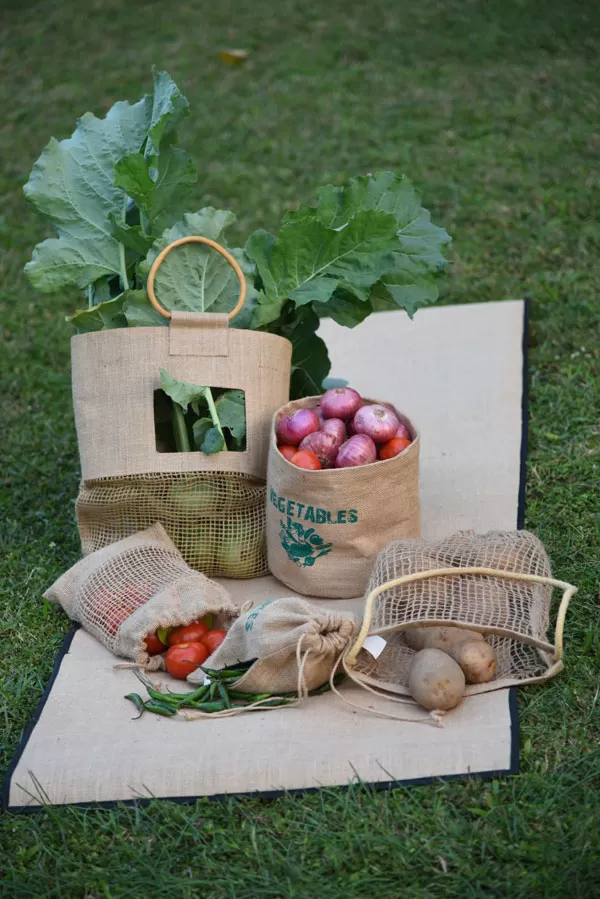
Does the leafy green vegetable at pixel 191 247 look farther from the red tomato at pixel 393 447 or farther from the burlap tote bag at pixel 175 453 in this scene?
the red tomato at pixel 393 447

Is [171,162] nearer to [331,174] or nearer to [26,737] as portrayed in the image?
[26,737]

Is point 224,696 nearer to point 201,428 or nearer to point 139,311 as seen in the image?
point 201,428

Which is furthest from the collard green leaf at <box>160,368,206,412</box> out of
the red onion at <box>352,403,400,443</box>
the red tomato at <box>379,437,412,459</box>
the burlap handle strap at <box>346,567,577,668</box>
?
the burlap handle strap at <box>346,567,577,668</box>

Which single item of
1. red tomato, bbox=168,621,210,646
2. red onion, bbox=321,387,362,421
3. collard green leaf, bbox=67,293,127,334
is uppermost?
collard green leaf, bbox=67,293,127,334

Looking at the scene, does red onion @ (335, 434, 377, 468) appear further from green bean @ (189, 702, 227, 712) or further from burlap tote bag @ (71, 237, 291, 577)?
green bean @ (189, 702, 227, 712)

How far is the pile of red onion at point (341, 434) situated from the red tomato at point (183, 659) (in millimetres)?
676

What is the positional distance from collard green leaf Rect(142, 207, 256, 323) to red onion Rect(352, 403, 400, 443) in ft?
2.18

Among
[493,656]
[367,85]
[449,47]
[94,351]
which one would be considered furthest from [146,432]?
[449,47]

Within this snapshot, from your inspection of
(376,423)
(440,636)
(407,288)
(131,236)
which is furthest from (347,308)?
(440,636)

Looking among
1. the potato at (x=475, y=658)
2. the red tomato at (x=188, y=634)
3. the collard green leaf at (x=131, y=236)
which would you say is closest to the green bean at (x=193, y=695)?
the red tomato at (x=188, y=634)

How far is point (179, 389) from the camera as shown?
11.5 ft

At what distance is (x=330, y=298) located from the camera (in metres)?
3.86

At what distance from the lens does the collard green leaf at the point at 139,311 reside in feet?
11.9

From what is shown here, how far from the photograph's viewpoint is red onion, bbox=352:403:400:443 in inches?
136
